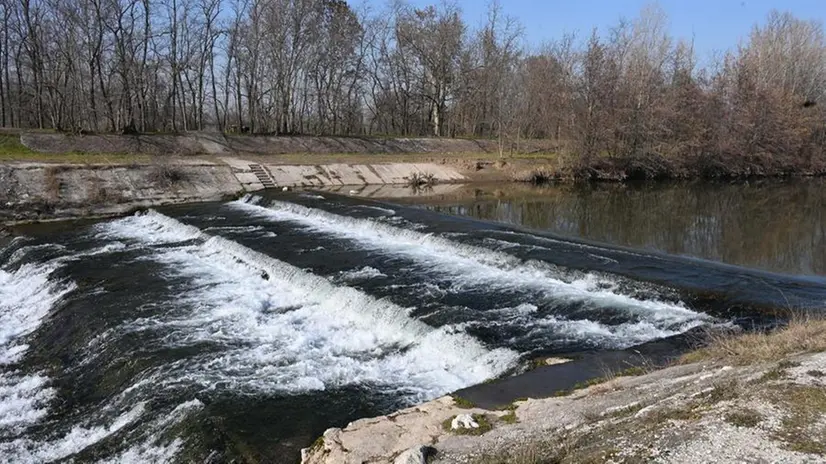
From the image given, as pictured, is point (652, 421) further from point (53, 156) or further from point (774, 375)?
point (53, 156)

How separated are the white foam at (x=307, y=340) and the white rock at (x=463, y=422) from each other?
1995 millimetres

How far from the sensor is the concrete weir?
1139 inches

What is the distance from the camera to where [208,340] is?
923 cm

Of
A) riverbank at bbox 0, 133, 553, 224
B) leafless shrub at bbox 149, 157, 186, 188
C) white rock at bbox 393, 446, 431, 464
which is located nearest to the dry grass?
white rock at bbox 393, 446, 431, 464

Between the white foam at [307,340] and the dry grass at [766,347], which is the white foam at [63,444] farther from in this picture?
the dry grass at [766,347]

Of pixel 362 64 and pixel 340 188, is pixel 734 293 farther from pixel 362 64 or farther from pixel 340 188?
pixel 362 64

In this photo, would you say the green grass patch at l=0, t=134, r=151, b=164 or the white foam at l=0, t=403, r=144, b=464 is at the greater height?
the green grass patch at l=0, t=134, r=151, b=164

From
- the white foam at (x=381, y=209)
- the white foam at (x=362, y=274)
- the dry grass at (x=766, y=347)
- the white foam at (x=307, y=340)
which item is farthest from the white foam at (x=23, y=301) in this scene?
the dry grass at (x=766, y=347)

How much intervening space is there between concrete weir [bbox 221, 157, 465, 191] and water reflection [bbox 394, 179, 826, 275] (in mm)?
3776

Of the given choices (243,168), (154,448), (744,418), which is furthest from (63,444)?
(243,168)

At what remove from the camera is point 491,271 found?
12.6 metres

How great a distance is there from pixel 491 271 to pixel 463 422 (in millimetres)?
7525

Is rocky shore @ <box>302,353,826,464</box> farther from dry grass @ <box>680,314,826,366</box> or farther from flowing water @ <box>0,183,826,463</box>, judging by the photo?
flowing water @ <box>0,183,826,463</box>

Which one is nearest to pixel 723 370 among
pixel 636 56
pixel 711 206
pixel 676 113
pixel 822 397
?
pixel 822 397
